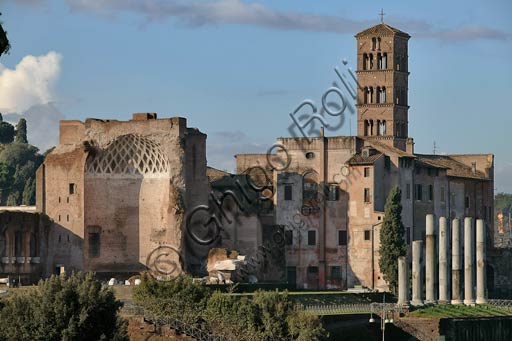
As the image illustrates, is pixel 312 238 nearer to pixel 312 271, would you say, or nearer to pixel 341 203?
pixel 312 271

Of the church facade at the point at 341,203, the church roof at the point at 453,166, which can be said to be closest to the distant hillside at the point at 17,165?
the church roof at the point at 453,166

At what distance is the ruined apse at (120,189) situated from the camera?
7300 cm

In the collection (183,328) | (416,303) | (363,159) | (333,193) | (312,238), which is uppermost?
(363,159)

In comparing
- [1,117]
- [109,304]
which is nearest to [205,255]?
[109,304]

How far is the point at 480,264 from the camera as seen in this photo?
77000mm

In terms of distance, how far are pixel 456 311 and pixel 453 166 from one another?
2097 centimetres

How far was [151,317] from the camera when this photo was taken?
5662 centimetres

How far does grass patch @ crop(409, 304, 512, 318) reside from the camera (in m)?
67.4

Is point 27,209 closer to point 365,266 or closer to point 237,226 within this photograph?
point 237,226

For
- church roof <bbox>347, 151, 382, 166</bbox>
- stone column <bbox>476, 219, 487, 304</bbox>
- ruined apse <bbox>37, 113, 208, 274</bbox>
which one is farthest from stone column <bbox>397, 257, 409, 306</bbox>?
ruined apse <bbox>37, 113, 208, 274</bbox>

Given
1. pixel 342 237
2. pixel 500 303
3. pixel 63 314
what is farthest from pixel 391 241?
pixel 63 314

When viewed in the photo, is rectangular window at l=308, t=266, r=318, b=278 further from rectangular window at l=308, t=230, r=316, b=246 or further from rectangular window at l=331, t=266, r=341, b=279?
rectangular window at l=308, t=230, r=316, b=246

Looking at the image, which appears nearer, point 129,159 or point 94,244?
point 94,244

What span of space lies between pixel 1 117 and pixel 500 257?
5750 centimetres
